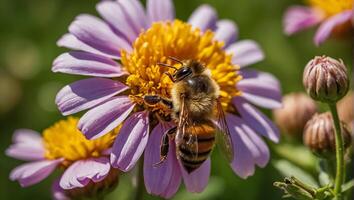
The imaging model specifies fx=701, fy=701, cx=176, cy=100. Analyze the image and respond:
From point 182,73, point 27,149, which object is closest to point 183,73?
point 182,73

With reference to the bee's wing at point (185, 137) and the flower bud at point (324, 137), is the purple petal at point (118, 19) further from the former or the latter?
the flower bud at point (324, 137)

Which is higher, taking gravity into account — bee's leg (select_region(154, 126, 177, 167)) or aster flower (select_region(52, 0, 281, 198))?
aster flower (select_region(52, 0, 281, 198))

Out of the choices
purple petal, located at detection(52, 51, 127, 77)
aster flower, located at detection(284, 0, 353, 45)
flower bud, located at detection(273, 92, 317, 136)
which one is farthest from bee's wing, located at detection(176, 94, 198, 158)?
aster flower, located at detection(284, 0, 353, 45)

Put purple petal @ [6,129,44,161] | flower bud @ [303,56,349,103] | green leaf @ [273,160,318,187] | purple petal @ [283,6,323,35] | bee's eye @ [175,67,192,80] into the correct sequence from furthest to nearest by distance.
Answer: purple petal @ [283,6,323,35]
purple petal @ [6,129,44,161]
green leaf @ [273,160,318,187]
bee's eye @ [175,67,192,80]
flower bud @ [303,56,349,103]

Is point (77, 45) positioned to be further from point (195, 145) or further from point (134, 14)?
point (195, 145)

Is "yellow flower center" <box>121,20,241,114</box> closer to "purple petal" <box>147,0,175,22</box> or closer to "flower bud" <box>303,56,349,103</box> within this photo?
"purple petal" <box>147,0,175,22</box>

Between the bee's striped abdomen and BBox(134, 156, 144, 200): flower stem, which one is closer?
the bee's striped abdomen
